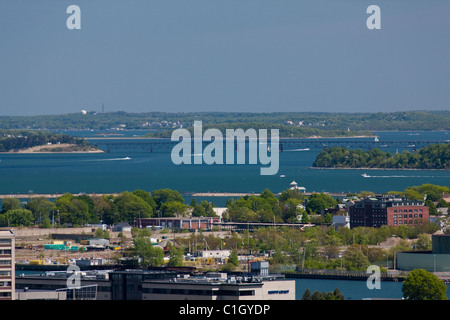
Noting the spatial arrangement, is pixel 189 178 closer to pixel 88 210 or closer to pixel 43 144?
pixel 88 210

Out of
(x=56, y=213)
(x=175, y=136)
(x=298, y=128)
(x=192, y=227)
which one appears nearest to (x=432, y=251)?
(x=192, y=227)

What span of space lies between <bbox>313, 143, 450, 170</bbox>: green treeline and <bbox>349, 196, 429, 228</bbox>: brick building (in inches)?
1882

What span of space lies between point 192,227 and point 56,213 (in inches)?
224

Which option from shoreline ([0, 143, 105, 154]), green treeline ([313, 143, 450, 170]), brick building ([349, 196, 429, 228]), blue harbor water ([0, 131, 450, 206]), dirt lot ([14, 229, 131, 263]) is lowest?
dirt lot ([14, 229, 131, 263])

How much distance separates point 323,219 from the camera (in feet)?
145

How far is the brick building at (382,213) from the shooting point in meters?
42.9

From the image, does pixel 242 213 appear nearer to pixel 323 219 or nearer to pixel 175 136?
pixel 323 219

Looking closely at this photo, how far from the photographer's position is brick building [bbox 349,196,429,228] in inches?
1689

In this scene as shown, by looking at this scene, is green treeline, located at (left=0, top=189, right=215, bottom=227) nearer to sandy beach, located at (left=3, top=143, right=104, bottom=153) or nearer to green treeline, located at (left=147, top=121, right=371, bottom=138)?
sandy beach, located at (left=3, top=143, right=104, bottom=153)

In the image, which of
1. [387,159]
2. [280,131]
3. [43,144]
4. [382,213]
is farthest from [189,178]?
[280,131]

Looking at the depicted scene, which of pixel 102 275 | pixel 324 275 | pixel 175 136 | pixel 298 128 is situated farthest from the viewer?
pixel 298 128

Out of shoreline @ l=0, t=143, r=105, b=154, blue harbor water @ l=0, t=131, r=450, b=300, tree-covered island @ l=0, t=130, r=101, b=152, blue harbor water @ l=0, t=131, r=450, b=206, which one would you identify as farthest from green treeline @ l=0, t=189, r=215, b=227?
shoreline @ l=0, t=143, r=105, b=154

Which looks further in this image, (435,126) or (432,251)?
(435,126)

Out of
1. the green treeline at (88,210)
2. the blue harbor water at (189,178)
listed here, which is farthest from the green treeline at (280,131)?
the green treeline at (88,210)
